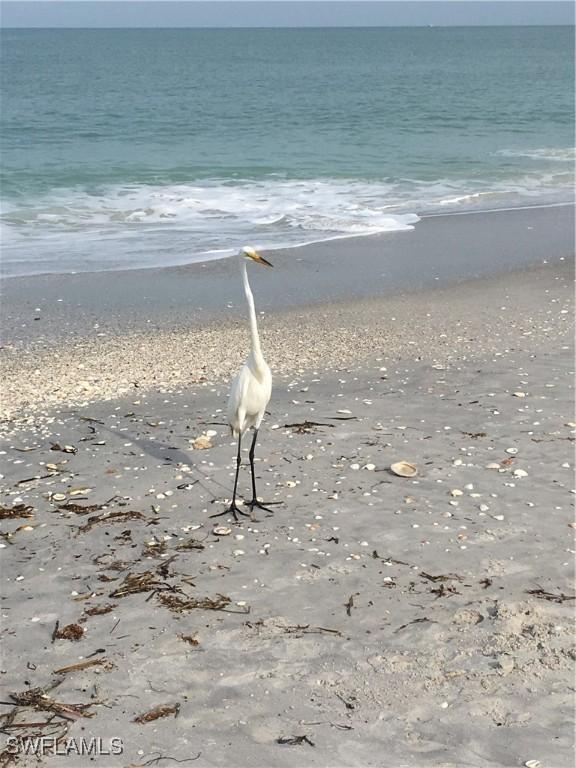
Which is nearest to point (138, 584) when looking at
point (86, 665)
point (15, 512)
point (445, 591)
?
point (86, 665)

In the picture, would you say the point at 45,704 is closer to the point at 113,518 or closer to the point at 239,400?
the point at 113,518

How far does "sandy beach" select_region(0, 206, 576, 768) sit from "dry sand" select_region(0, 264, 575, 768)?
1 cm

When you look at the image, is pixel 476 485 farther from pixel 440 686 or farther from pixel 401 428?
pixel 440 686

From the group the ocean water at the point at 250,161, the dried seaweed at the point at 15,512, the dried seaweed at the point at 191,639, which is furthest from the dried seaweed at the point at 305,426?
the ocean water at the point at 250,161

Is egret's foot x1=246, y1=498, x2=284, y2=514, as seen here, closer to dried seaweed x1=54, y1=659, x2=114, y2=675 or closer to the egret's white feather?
the egret's white feather

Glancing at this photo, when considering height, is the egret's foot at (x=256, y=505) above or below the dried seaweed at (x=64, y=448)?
below

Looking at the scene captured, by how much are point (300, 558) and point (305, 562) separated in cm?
6

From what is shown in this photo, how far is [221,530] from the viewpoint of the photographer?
5.41 m

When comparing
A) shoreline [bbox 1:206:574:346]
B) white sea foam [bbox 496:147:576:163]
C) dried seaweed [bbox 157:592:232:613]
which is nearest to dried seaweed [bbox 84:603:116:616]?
dried seaweed [bbox 157:592:232:613]

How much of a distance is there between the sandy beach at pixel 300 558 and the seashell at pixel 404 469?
64 mm

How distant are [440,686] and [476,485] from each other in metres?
2.07

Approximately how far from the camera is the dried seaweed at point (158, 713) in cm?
374

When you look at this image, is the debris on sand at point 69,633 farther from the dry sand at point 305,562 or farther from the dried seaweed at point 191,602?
the dried seaweed at point 191,602

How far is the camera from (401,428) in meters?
6.76
